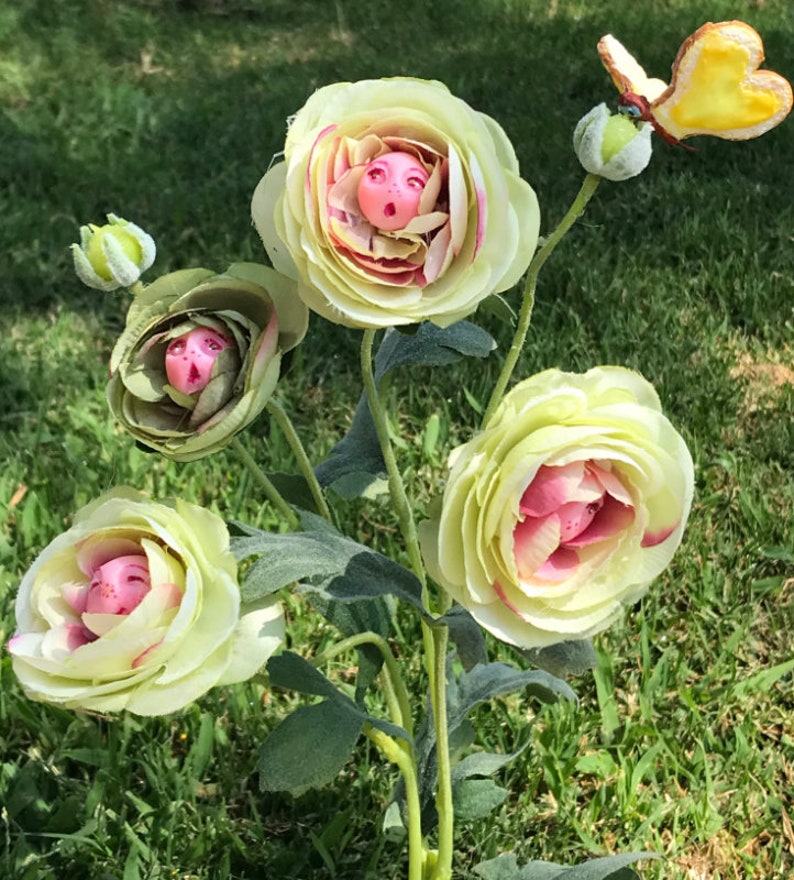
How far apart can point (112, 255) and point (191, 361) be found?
0.39ft

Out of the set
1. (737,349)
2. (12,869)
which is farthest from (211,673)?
(737,349)

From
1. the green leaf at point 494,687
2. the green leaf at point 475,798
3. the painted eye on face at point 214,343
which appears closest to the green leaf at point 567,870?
the green leaf at point 475,798

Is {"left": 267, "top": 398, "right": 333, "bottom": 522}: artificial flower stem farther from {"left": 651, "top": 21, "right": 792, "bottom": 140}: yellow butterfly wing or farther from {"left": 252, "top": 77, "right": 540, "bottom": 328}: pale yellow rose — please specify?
{"left": 651, "top": 21, "right": 792, "bottom": 140}: yellow butterfly wing

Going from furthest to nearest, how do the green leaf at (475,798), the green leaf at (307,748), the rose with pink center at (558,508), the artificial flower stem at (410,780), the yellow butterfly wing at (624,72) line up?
the green leaf at (475,798) → the artificial flower stem at (410,780) → the green leaf at (307,748) → the yellow butterfly wing at (624,72) → the rose with pink center at (558,508)

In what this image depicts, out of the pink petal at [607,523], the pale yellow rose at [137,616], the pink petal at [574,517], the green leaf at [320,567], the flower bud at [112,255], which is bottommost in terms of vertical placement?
the green leaf at [320,567]

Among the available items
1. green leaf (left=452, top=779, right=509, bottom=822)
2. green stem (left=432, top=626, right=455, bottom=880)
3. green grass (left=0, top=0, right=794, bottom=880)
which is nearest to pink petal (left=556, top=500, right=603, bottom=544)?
green stem (left=432, top=626, right=455, bottom=880)

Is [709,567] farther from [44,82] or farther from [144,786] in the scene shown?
[44,82]

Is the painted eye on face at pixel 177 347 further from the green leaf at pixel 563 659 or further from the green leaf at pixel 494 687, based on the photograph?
the green leaf at pixel 494 687

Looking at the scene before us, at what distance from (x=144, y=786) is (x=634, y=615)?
80 centimetres

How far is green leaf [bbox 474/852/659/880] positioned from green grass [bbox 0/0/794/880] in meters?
0.19

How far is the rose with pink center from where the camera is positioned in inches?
24.9

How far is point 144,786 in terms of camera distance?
1.37 metres

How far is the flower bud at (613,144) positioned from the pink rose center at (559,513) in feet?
0.69

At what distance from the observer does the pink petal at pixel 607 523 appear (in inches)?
26.2
